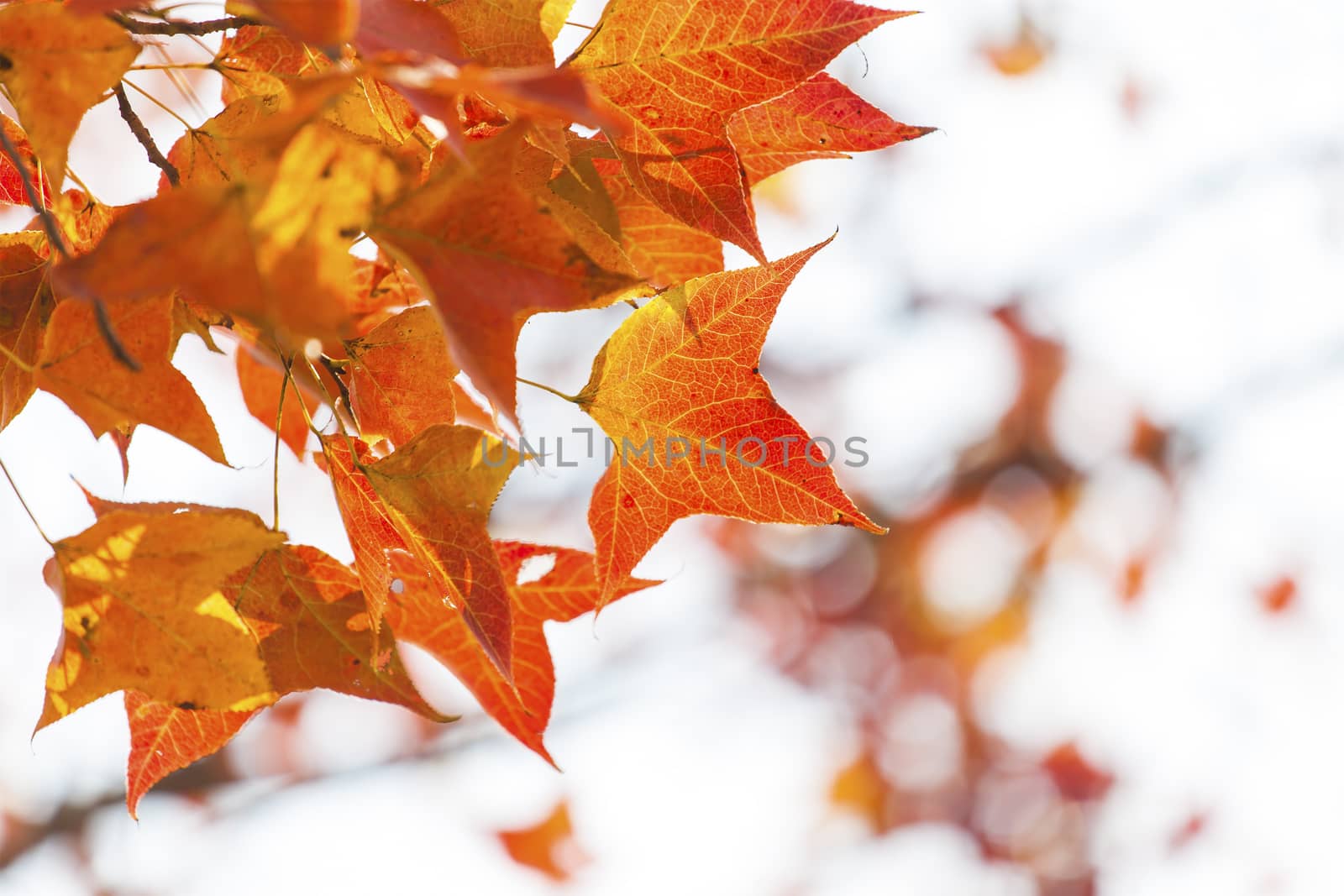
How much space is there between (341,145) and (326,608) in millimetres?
315

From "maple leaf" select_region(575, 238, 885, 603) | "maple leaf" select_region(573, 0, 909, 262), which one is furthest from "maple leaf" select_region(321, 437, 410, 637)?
"maple leaf" select_region(573, 0, 909, 262)

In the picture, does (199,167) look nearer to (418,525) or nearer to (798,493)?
(418,525)

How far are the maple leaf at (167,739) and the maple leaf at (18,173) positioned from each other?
305 millimetres

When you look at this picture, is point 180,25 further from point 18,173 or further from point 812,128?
point 812,128

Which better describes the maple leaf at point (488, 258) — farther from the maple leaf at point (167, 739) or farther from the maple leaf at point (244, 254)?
the maple leaf at point (167, 739)

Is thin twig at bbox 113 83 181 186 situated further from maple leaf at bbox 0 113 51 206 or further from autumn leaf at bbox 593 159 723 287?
autumn leaf at bbox 593 159 723 287

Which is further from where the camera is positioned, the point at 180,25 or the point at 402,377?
the point at 402,377

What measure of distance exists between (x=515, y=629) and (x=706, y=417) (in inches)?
7.7

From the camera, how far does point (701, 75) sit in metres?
0.51

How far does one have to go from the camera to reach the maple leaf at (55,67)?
401mm

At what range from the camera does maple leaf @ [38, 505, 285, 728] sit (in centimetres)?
47

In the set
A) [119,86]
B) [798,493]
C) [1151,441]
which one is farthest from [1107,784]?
[119,86]

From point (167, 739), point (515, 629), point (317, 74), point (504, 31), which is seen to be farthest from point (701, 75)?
point (167, 739)

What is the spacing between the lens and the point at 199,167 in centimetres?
57
